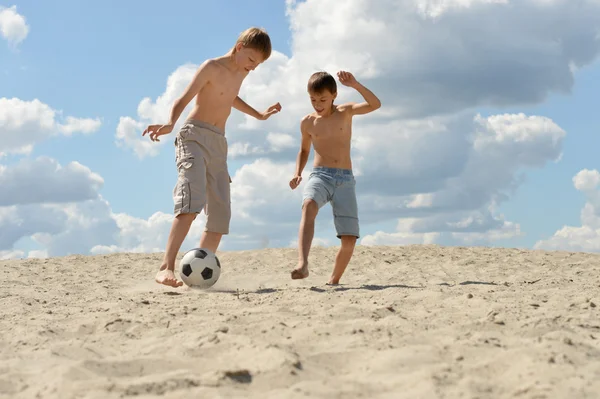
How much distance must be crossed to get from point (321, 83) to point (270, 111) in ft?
3.02

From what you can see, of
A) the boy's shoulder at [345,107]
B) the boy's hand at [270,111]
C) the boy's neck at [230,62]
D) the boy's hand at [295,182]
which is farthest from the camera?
the boy's hand at [270,111]

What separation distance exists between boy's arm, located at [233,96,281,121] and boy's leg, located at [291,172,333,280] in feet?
3.09

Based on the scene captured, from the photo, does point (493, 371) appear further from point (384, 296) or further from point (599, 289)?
point (599, 289)

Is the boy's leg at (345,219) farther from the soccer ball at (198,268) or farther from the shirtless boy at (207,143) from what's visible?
the soccer ball at (198,268)

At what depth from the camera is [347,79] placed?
5410 millimetres

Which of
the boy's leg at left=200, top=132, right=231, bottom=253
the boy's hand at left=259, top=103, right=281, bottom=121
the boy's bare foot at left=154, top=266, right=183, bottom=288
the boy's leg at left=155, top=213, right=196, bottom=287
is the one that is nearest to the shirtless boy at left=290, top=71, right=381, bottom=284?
the boy's hand at left=259, top=103, right=281, bottom=121

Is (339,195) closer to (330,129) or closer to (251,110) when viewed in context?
(330,129)

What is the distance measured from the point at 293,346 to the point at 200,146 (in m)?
2.67

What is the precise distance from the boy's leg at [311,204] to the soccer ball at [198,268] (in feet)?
2.38

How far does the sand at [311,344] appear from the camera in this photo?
2.57 metres

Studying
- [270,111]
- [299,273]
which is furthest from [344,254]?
[270,111]

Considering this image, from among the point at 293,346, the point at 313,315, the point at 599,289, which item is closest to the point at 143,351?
the point at 293,346

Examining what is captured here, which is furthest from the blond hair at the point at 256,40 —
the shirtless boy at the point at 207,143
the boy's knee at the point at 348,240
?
the boy's knee at the point at 348,240

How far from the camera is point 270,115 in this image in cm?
611
